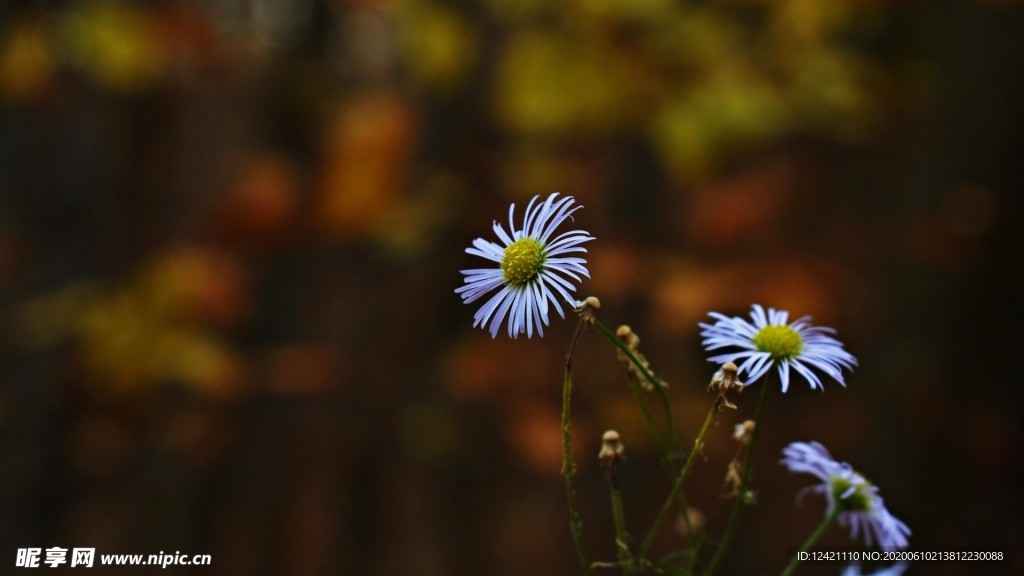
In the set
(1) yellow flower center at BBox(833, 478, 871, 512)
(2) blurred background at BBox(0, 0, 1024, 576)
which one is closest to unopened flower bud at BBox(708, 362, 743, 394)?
(1) yellow flower center at BBox(833, 478, 871, 512)

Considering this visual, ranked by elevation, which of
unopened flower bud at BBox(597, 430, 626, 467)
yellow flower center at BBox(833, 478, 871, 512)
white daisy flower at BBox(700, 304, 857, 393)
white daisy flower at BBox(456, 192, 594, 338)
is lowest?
yellow flower center at BBox(833, 478, 871, 512)

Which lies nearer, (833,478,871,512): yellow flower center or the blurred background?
(833,478,871,512): yellow flower center

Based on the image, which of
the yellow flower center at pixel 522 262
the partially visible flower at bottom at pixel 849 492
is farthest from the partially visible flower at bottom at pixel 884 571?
the yellow flower center at pixel 522 262

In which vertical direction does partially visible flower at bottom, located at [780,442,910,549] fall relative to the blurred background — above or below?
below

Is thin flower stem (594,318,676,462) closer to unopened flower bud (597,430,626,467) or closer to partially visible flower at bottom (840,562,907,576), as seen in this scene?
unopened flower bud (597,430,626,467)

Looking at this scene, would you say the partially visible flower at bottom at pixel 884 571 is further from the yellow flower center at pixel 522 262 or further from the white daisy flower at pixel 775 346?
the yellow flower center at pixel 522 262

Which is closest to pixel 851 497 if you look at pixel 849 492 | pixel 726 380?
pixel 849 492

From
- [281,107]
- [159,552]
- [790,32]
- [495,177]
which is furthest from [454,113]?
[159,552]
